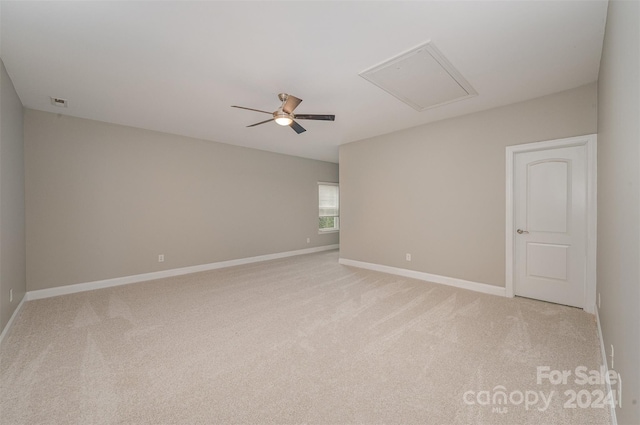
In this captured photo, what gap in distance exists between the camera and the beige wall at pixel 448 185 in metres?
3.19

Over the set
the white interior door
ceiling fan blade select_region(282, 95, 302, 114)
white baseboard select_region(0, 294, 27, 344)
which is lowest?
white baseboard select_region(0, 294, 27, 344)

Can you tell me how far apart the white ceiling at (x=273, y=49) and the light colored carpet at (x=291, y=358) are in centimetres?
255

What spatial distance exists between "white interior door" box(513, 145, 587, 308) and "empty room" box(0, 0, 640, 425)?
0.06ft

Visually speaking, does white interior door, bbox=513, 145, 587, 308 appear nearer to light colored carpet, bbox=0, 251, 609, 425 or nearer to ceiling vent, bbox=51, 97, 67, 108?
light colored carpet, bbox=0, 251, 609, 425

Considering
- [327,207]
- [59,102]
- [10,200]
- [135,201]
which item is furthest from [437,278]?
[59,102]

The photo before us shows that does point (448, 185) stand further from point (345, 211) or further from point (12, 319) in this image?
point (12, 319)

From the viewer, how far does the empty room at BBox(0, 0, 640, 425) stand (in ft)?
5.32

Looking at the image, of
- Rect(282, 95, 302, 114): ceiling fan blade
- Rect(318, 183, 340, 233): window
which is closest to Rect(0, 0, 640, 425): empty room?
Rect(282, 95, 302, 114): ceiling fan blade

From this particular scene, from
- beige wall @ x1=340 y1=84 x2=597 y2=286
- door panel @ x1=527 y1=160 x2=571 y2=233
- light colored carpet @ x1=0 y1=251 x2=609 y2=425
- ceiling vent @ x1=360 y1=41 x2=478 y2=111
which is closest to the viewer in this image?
light colored carpet @ x1=0 y1=251 x2=609 y2=425

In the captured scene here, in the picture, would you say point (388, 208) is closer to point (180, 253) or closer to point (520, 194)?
point (520, 194)

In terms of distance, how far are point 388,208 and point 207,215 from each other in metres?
3.51

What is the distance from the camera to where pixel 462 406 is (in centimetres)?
156

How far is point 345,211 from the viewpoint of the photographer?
5473 mm

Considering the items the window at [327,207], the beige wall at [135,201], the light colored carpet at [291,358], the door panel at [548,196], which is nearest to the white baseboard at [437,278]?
the light colored carpet at [291,358]
